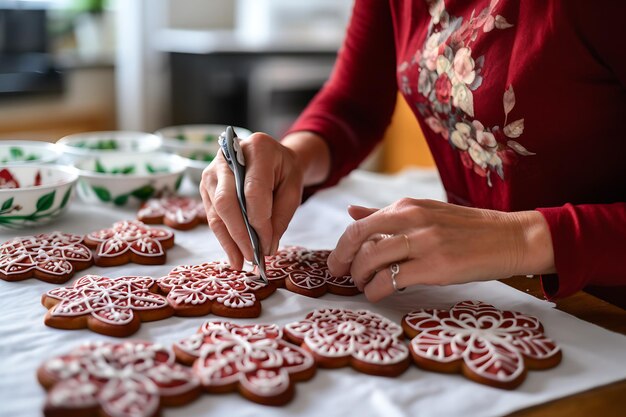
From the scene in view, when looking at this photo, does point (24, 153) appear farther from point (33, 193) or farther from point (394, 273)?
point (394, 273)

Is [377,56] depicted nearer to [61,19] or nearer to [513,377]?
[513,377]

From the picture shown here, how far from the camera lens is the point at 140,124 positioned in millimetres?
3205

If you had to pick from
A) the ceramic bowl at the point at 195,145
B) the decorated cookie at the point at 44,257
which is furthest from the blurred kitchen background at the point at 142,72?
the decorated cookie at the point at 44,257

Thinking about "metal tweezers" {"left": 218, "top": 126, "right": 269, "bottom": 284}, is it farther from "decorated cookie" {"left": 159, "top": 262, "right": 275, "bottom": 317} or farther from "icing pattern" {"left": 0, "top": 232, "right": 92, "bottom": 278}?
"icing pattern" {"left": 0, "top": 232, "right": 92, "bottom": 278}

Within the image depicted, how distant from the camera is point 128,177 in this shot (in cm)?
120

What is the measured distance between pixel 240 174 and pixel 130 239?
18cm

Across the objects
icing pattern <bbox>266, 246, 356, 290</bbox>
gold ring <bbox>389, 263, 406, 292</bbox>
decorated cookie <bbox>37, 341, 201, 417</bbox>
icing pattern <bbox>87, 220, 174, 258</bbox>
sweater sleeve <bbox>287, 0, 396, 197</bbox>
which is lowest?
icing pattern <bbox>266, 246, 356, 290</bbox>

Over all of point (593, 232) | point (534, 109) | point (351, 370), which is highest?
point (534, 109)

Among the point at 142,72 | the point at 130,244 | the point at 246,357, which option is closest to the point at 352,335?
the point at 246,357

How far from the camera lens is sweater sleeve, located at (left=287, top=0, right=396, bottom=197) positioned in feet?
4.18

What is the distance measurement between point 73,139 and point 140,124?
182 centimetres

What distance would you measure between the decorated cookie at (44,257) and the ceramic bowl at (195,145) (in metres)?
0.36

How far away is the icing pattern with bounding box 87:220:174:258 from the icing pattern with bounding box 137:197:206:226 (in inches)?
2.4

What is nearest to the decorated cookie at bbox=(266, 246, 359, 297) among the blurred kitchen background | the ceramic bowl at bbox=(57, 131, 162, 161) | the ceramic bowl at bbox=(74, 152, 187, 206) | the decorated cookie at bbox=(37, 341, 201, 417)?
the decorated cookie at bbox=(37, 341, 201, 417)
